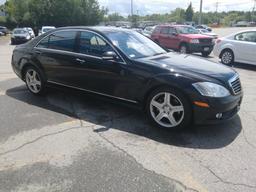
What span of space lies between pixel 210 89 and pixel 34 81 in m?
3.78

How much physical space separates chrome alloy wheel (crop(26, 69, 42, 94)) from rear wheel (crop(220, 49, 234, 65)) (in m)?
7.83

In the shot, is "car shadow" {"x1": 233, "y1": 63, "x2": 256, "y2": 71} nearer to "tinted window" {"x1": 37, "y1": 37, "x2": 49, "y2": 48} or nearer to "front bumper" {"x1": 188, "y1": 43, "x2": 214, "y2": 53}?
"front bumper" {"x1": 188, "y1": 43, "x2": 214, "y2": 53}

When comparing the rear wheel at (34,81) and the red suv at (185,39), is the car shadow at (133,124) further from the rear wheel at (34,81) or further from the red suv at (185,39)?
the red suv at (185,39)

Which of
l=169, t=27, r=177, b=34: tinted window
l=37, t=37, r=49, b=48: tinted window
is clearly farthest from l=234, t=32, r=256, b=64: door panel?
l=37, t=37, r=49, b=48: tinted window

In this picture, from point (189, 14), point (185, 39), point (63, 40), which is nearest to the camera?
point (63, 40)

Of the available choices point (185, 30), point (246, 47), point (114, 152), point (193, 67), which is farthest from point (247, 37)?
point (114, 152)

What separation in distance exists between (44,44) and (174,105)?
10.3 ft

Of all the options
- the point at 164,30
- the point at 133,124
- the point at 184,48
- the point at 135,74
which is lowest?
the point at 184,48

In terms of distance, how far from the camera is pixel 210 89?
400 cm

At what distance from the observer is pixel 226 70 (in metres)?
4.59

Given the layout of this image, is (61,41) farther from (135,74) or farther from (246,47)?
(246,47)

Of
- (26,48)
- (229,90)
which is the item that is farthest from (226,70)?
(26,48)

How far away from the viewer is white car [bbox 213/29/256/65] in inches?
405

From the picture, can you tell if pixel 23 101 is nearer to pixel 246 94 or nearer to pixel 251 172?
pixel 251 172
